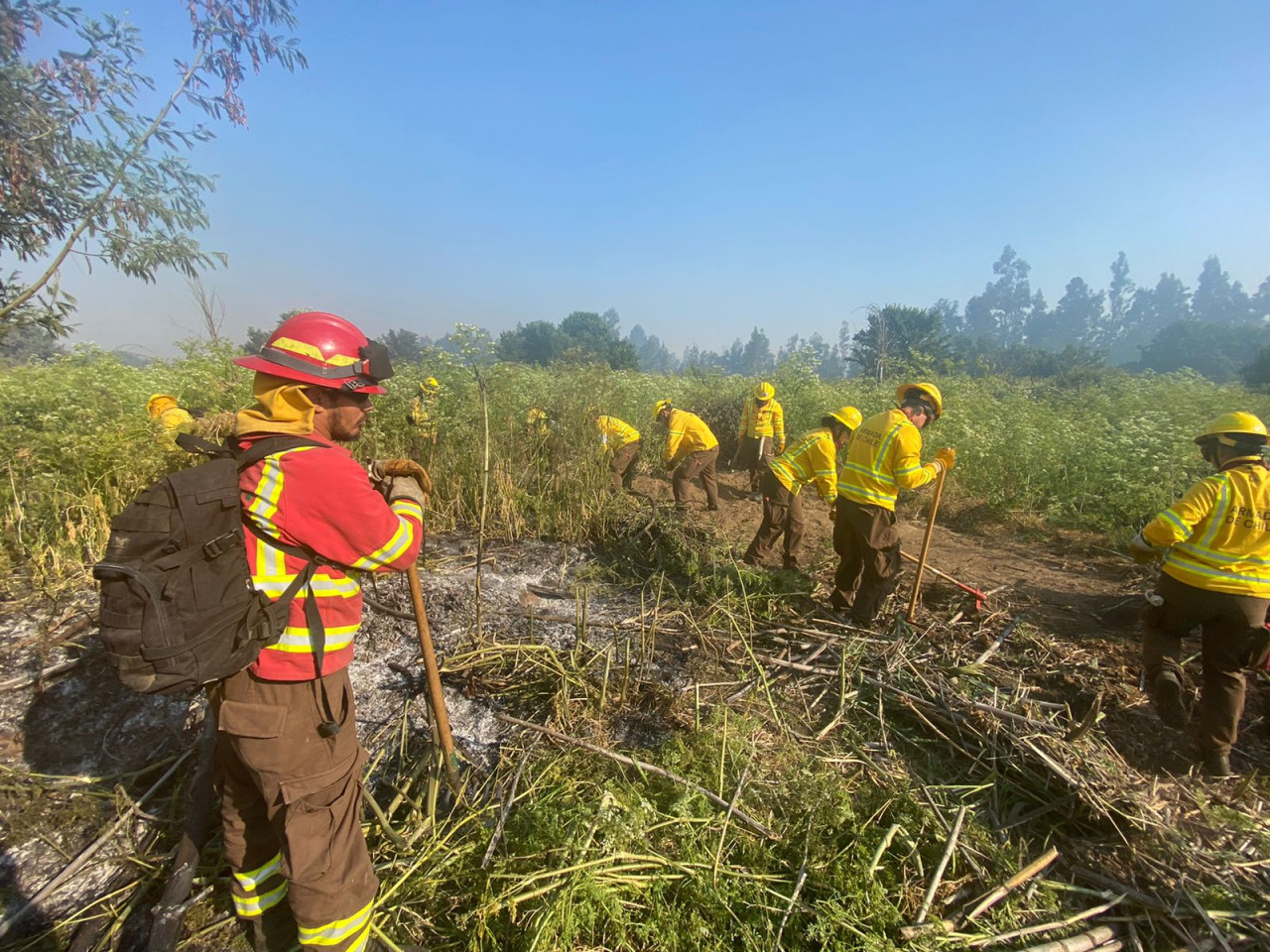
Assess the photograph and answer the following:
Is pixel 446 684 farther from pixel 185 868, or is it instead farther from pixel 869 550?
pixel 869 550

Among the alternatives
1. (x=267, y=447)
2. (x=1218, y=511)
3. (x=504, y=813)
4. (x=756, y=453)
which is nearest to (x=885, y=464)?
(x=1218, y=511)

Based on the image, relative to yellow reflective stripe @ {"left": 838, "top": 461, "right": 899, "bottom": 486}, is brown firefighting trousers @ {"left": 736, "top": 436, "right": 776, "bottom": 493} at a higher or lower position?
lower

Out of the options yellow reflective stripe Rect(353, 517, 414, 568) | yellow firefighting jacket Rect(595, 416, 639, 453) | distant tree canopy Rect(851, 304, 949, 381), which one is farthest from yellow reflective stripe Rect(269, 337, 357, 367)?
distant tree canopy Rect(851, 304, 949, 381)

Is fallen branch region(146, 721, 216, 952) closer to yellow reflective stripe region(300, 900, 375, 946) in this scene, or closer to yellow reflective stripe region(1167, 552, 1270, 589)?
yellow reflective stripe region(300, 900, 375, 946)

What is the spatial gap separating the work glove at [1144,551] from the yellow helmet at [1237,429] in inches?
24.8

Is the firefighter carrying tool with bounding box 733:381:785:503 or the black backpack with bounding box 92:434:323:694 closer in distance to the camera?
the black backpack with bounding box 92:434:323:694

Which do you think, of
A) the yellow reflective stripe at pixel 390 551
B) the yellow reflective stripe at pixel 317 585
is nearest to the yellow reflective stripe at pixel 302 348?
the yellow reflective stripe at pixel 390 551

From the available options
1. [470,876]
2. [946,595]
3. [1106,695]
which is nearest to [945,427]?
[946,595]

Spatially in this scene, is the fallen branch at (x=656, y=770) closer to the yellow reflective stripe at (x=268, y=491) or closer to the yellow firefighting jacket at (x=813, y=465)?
the yellow reflective stripe at (x=268, y=491)

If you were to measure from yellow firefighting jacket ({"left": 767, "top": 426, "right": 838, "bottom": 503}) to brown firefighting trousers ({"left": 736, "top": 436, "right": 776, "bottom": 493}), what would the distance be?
8.88ft

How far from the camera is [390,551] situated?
1.55 metres

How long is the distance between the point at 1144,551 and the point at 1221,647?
0.56m

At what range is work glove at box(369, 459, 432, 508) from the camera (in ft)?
5.90

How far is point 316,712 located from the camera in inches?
63.5
